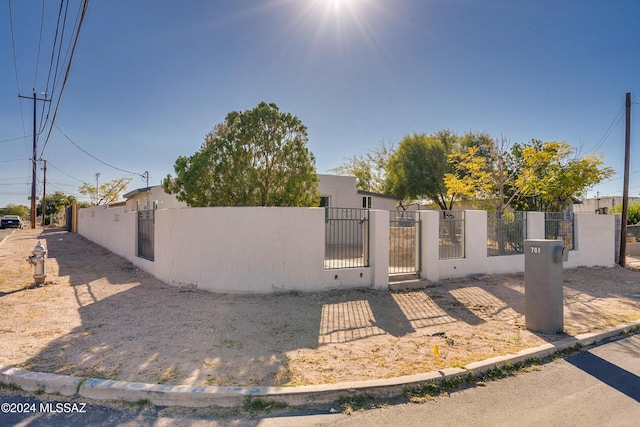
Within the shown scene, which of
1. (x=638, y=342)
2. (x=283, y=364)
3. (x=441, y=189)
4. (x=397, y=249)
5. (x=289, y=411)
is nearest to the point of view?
(x=289, y=411)

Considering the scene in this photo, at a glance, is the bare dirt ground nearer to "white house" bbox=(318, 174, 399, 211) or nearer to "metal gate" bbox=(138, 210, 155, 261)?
"metal gate" bbox=(138, 210, 155, 261)

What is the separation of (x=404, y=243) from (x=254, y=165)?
4.59 metres

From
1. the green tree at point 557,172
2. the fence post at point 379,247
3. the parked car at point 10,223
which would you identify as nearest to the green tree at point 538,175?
the green tree at point 557,172

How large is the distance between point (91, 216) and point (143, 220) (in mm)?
10082

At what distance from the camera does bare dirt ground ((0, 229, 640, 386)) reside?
435 cm

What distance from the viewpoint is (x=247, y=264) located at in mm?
7855

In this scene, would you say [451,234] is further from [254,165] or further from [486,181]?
[486,181]

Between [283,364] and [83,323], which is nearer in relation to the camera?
[283,364]

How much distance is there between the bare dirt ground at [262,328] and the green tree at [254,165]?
114 inches

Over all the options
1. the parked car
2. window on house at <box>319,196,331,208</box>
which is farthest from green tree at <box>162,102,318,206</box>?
the parked car

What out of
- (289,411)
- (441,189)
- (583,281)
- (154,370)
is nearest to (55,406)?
(154,370)

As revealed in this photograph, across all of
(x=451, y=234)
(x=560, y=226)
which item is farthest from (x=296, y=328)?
(x=560, y=226)

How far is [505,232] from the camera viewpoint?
11539mm

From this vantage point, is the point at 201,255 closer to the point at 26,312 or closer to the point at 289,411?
the point at 26,312
